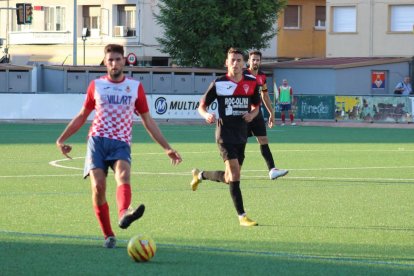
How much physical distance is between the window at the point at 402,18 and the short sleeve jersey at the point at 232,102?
51.7 meters

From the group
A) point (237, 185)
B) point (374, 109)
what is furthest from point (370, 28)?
point (237, 185)

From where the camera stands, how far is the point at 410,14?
6588cm

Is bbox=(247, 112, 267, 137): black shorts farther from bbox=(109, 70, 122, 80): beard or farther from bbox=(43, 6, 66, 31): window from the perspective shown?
bbox=(43, 6, 66, 31): window

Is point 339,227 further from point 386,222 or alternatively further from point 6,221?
point 6,221

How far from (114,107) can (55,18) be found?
71057mm

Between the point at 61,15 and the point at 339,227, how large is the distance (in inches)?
2726

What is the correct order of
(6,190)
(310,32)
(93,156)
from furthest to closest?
(310,32) < (6,190) < (93,156)

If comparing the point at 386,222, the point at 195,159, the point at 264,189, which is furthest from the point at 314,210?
the point at 195,159

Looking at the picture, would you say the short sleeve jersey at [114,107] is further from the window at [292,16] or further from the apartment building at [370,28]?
the window at [292,16]

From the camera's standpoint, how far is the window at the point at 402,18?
6575cm

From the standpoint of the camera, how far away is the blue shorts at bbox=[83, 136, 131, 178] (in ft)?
39.7

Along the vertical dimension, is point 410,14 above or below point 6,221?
above

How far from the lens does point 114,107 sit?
39.7 ft

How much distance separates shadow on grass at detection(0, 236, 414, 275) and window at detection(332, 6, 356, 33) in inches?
Answer: 2219
